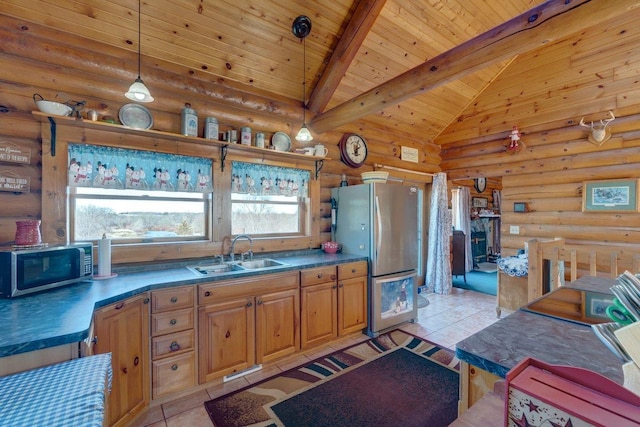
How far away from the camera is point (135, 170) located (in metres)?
2.45

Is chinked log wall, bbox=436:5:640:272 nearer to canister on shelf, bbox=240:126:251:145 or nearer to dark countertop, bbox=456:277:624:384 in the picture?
dark countertop, bbox=456:277:624:384

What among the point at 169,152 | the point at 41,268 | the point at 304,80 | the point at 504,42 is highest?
the point at 304,80

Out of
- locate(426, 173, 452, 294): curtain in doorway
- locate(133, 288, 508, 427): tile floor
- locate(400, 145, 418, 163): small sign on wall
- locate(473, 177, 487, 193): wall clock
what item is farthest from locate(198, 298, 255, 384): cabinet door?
locate(473, 177, 487, 193): wall clock

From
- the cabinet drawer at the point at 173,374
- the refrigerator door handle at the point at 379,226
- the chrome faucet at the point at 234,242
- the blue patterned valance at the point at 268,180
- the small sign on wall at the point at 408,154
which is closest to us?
the cabinet drawer at the point at 173,374

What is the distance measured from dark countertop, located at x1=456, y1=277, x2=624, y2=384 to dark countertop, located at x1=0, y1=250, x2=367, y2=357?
151 cm

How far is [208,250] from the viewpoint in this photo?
9.17 ft

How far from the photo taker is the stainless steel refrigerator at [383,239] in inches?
124

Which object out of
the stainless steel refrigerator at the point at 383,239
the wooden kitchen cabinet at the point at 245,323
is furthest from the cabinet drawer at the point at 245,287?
the stainless steel refrigerator at the point at 383,239

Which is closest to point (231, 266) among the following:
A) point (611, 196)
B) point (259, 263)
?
point (259, 263)

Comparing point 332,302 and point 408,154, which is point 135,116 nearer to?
point 332,302

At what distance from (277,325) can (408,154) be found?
333 centimetres

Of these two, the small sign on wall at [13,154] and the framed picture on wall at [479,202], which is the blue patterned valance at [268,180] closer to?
the small sign on wall at [13,154]

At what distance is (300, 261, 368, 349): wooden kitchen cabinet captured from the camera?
2746 mm

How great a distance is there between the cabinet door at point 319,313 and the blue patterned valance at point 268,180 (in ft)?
3.80
